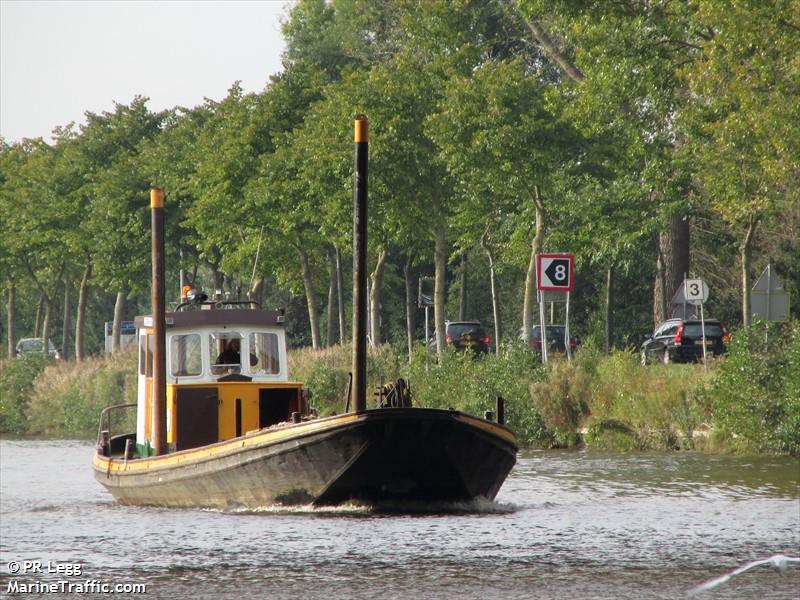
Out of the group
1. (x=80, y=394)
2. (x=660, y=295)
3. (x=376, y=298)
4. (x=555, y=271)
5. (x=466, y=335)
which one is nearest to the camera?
(x=555, y=271)

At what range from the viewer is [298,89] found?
50.6 m

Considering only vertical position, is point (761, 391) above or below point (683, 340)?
below

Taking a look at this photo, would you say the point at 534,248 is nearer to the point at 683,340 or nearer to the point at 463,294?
the point at 683,340

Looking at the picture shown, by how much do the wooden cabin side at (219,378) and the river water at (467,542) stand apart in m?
1.45

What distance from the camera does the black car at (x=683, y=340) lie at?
151ft

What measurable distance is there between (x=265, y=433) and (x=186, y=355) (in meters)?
3.45

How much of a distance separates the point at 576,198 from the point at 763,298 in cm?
970

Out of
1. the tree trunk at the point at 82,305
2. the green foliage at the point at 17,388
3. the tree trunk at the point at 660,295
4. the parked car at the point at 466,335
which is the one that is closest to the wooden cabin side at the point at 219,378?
the tree trunk at the point at 660,295

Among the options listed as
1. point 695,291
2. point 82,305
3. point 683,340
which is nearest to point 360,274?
point 695,291

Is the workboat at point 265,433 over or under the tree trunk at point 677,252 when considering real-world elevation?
under

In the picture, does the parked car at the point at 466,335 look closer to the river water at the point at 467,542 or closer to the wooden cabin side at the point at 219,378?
the river water at the point at 467,542

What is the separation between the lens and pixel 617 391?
99.8ft

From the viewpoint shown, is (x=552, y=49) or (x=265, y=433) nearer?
(x=265, y=433)

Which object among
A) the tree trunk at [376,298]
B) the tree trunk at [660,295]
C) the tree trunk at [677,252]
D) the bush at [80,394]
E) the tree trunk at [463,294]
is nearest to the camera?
the tree trunk at [677,252]
